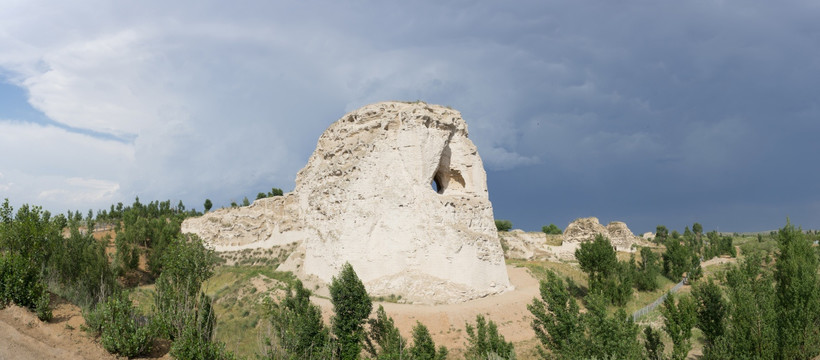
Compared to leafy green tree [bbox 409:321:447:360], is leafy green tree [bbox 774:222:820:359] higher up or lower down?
Result: higher up

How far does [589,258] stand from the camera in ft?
89.2

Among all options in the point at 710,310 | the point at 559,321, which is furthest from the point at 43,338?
the point at 710,310

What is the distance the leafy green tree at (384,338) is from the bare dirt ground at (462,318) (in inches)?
A: 128

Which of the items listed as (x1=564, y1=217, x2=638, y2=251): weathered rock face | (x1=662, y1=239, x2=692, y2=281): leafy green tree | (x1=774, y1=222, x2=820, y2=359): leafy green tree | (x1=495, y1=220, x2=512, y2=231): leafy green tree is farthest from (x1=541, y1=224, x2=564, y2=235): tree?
(x1=774, y1=222, x2=820, y2=359): leafy green tree

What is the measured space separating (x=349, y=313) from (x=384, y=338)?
1668 mm

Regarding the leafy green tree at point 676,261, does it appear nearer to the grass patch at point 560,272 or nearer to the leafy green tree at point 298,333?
the grass patch at point 560,272

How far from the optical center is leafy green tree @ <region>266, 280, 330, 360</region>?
14.3 meters

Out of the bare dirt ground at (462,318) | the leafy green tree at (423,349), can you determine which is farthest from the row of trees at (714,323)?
the bare dirt ground at (462,318)

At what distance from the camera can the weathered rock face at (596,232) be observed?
152ft

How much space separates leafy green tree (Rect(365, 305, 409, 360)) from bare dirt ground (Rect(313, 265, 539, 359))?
324 cm

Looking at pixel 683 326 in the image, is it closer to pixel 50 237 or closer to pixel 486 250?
pixel 486 250

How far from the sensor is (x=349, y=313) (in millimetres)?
16656

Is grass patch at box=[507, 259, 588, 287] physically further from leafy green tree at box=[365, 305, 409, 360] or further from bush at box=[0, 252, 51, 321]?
bush at box=[0, 252, 51, 321]

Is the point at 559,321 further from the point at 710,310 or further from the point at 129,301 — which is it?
the point at 129,301
